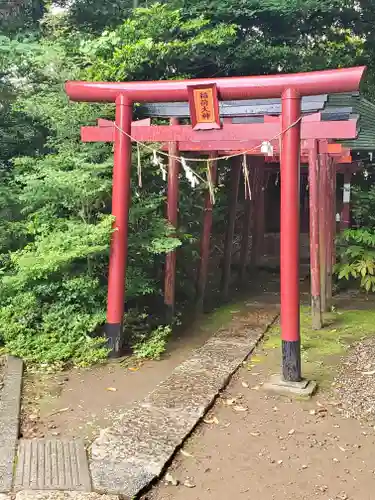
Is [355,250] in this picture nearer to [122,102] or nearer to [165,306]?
[165,306]

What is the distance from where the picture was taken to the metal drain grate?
3.86 meters

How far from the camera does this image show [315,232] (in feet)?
28.0

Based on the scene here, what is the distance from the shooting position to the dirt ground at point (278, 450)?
3945mm

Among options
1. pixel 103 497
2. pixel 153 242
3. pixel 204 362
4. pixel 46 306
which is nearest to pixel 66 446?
pixel 103 497

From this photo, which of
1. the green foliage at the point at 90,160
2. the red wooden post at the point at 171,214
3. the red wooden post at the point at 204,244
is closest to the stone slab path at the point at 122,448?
the green foliage at the point at 90,160

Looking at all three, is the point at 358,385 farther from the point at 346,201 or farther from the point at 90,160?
the point at 346,201

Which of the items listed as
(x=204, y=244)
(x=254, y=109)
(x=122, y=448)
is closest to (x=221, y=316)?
(x=204, y=244)

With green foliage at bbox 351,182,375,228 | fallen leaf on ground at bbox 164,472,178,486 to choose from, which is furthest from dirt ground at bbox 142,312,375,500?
green foliage at bbox 351,182,375,228

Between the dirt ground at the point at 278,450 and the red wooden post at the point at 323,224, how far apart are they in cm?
335

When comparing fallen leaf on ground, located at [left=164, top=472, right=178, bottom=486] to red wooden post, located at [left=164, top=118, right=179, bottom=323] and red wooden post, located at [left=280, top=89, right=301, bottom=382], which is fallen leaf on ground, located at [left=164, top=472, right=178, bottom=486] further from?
red wooden post, located at [left=164, top=118, right=179, bottom=323]

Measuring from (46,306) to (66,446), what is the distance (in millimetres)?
3030

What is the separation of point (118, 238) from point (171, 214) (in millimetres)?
1620

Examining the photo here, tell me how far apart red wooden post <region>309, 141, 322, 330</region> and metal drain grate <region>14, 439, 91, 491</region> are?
4981mm

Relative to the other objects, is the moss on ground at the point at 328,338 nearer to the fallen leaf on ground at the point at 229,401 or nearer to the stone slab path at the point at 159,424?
the stone slab path at the point at 159,424
